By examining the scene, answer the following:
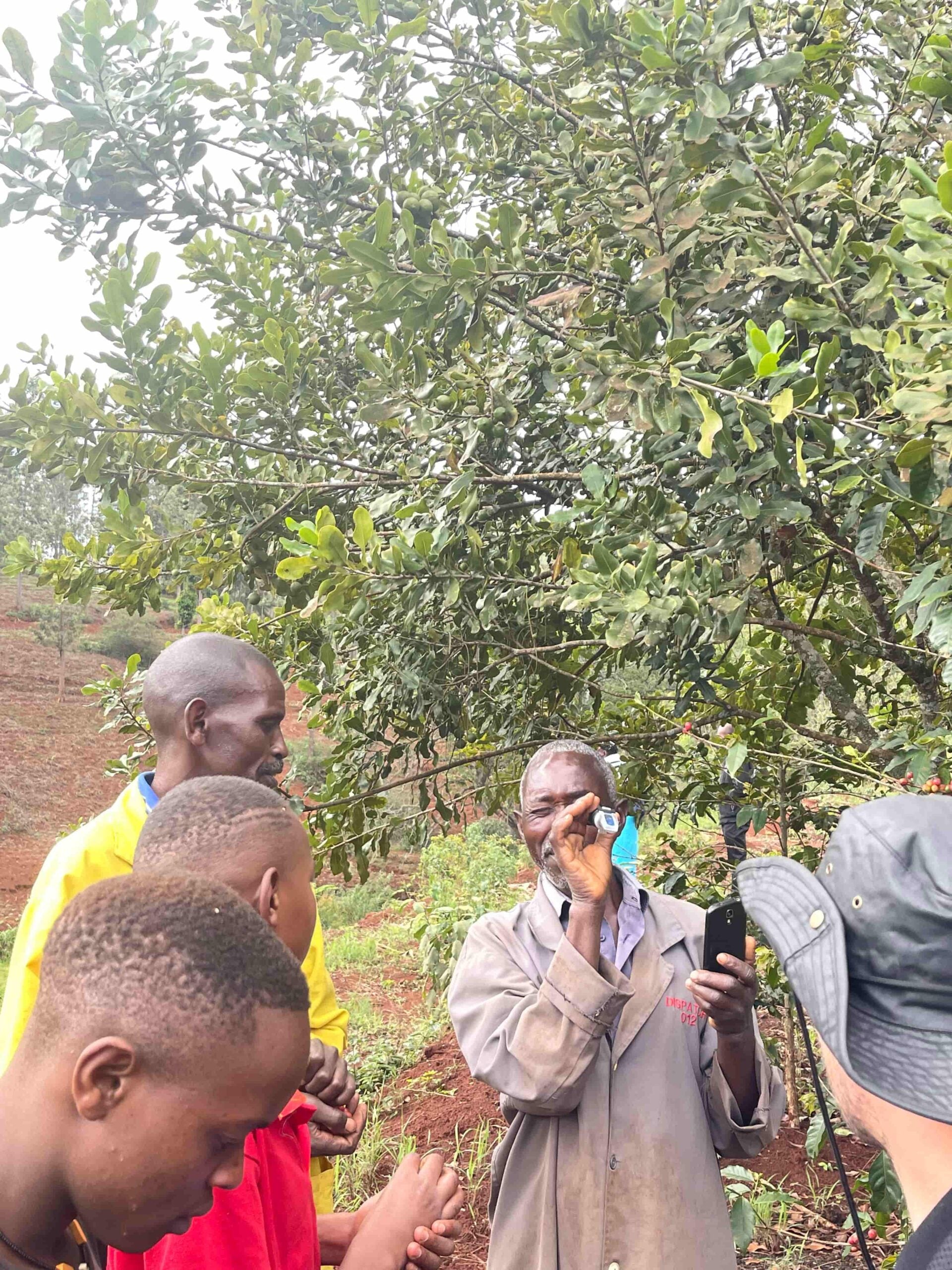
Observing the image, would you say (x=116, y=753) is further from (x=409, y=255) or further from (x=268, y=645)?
(x=409, y=255)

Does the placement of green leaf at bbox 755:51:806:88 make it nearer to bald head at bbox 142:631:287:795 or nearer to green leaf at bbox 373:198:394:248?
green leaf at bbox 373:198:394:248

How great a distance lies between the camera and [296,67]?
315cm

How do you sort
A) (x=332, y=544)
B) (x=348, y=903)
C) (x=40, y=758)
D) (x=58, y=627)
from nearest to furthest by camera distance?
1. (x=332, y=544)
2. (x=348, y=903)
3. (x=40, y=758)
4. (x=58, y=627)

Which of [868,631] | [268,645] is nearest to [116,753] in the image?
[268,645]

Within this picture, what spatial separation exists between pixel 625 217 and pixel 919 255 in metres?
0.79

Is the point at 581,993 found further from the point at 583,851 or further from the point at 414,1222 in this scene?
the point at 414,1222

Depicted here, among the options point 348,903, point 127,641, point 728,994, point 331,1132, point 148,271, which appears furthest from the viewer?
point 127,641

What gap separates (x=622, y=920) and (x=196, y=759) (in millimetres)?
1093

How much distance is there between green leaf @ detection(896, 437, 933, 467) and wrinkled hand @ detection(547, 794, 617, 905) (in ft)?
3.00

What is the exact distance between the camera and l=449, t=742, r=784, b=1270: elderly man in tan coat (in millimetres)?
1991

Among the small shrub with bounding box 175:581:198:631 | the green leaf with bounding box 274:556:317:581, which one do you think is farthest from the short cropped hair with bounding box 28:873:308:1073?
the small shrub with bounding box 175:581:198:631

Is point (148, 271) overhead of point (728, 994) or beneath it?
overhead

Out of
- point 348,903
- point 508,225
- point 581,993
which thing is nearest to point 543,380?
point 508,225

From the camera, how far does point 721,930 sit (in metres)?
2.09
